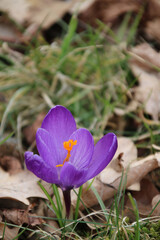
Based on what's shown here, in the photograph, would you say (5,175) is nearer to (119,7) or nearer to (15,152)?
(15,152)

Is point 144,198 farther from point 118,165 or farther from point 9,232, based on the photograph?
point 9,232

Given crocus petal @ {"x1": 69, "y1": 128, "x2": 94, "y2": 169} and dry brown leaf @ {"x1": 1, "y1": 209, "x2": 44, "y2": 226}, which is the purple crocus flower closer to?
crocus petal @ {"x1": 69, "y1": 128, "x2": 94, "y2": 169}

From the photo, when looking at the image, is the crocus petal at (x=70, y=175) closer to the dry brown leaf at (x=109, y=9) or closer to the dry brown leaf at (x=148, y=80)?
the dry brown leaf at (x=148, y=80)

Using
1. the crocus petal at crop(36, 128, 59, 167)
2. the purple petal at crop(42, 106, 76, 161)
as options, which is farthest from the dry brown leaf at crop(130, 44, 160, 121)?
the crocus petal at crop(36, 128, 59, 167)

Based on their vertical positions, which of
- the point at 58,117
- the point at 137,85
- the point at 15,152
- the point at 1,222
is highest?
the point at 58,117

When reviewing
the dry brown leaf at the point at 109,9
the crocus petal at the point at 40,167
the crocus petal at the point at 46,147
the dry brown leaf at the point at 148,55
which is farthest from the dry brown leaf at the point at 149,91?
the crocus petal at the point at 40,167

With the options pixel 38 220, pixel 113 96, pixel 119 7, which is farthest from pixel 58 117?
pixel 119 7
